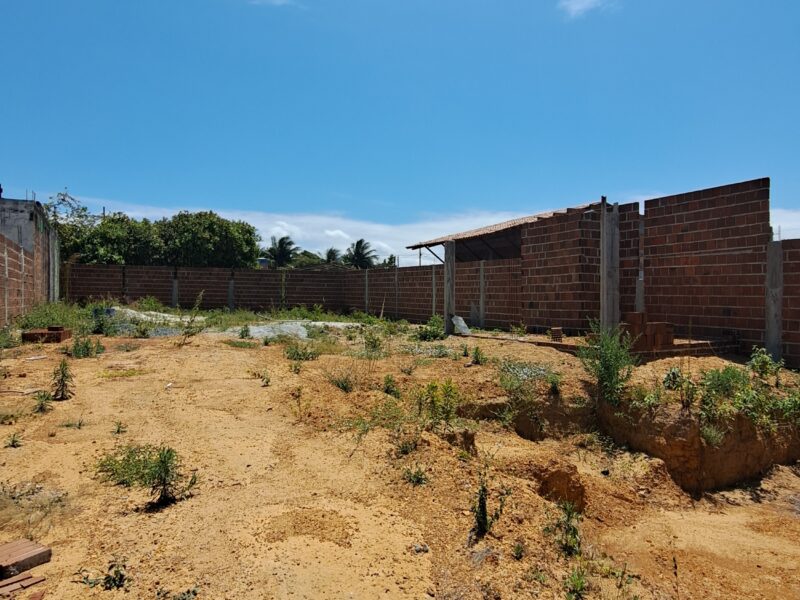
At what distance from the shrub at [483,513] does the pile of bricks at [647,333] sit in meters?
4.12

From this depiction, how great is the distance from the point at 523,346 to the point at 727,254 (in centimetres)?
319

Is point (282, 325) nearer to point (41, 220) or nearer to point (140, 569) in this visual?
point (41, 220)

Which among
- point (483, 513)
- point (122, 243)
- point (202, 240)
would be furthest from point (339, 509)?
point (202, 240)

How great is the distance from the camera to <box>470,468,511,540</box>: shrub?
3.16m

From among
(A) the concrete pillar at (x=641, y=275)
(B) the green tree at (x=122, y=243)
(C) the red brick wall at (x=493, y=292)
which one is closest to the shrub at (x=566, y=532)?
(A) the concrete pillar at (x=641, y=275)

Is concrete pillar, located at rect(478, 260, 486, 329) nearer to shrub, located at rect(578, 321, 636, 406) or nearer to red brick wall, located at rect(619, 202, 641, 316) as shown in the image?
red brick wall, located at rect(619, 202, 641, 316)

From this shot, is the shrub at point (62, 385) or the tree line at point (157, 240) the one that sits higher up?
the tree line at point (157, 240)

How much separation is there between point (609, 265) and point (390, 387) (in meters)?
4.45

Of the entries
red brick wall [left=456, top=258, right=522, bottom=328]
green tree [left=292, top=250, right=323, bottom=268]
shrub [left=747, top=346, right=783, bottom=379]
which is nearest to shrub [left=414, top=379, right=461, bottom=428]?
shrub [left=747, top=346, right=783, bottom=379]

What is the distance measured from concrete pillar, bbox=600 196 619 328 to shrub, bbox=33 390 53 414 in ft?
23.2

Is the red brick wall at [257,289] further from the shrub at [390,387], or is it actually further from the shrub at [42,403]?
the shrub at [42,403]

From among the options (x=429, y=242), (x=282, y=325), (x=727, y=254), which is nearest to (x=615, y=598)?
(x=727, y=254)

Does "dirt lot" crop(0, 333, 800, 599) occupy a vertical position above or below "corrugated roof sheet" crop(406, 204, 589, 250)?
below

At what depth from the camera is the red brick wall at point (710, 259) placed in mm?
7367
